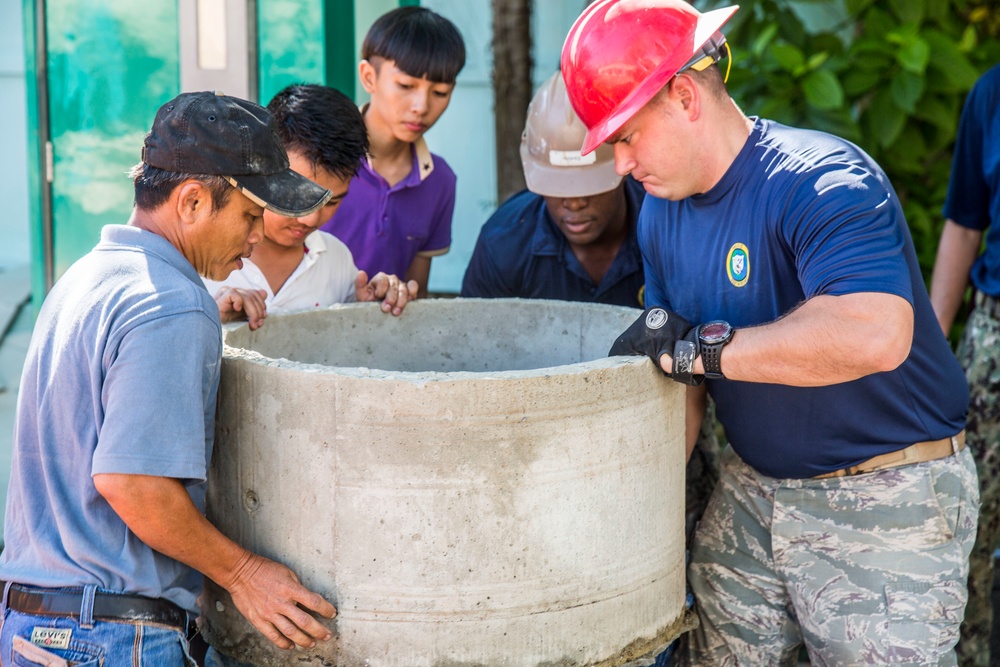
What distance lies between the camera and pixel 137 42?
4348 millimetres

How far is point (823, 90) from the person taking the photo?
486 cm

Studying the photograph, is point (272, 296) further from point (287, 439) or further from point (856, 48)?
point (856, 48)

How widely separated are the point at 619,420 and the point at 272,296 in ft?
4.13

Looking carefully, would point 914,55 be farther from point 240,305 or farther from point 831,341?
point 240,305

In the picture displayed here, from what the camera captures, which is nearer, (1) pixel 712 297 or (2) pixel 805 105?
(1) pixel 712 297

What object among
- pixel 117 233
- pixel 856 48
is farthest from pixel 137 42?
pixel 856 48

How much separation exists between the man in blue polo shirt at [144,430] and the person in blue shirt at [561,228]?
4.51 feet

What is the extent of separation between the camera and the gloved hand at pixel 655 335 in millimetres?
2520

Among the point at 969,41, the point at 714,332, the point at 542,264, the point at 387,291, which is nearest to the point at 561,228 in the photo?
the point at 542,264

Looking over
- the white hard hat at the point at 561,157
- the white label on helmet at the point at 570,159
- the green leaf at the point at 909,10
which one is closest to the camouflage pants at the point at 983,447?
the white hard hat at the point at 561,157

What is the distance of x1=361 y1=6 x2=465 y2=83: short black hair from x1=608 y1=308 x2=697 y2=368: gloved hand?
5.28 feet

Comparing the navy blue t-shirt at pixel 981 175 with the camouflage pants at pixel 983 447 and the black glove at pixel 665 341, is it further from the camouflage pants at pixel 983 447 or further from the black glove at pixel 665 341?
the black glove at pixel 665 341

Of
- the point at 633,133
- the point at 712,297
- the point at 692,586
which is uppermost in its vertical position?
the point at 633,133

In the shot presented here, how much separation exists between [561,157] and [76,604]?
204 cm
